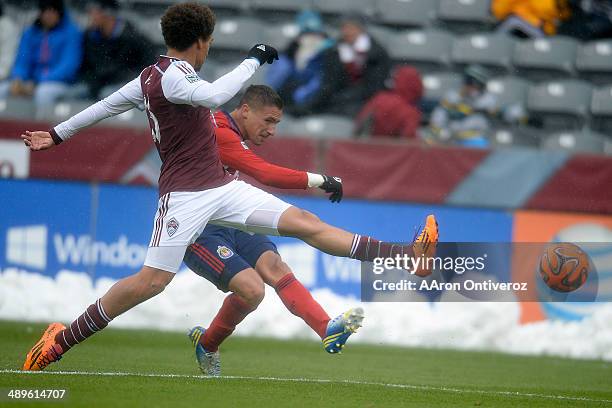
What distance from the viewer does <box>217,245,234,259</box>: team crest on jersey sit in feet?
23.9

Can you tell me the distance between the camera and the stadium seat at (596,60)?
14.0 metres

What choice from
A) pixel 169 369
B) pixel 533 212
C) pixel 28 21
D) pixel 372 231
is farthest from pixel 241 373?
pixel 28 21

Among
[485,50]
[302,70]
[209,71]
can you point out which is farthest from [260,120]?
[485,50]

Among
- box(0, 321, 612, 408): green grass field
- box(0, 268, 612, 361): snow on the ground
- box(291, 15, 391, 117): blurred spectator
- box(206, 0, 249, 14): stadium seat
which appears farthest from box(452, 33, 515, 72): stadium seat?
box(0, 321, 612, 408): green grass field

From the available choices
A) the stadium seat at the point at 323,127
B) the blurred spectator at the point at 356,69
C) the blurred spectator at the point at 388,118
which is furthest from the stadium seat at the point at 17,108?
the blurred spectator at the point at 388,118

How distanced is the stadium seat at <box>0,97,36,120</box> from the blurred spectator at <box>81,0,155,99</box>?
759 mm

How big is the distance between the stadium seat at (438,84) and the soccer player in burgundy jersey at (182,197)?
22.6 feet

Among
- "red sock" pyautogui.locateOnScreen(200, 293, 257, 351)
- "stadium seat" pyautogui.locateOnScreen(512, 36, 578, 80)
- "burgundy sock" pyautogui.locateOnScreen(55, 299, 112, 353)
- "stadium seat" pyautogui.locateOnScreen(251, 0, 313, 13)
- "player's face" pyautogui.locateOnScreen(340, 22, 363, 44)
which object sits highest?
"stadium seat" pyautogui.locateOnScreen(251, 0, 313, 13)

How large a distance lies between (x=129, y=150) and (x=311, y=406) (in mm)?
5614

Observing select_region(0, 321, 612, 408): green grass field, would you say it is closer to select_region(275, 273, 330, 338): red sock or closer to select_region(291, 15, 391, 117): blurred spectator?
select_region(275, 273, 330, 338): red sock

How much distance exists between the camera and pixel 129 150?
11.2 m

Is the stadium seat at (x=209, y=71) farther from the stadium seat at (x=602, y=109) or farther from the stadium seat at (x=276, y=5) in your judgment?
the stadium seat at (x=602, y=109)

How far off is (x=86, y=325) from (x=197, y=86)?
5.41 ft

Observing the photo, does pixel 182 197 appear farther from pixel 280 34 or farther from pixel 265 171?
pixel 280 34
